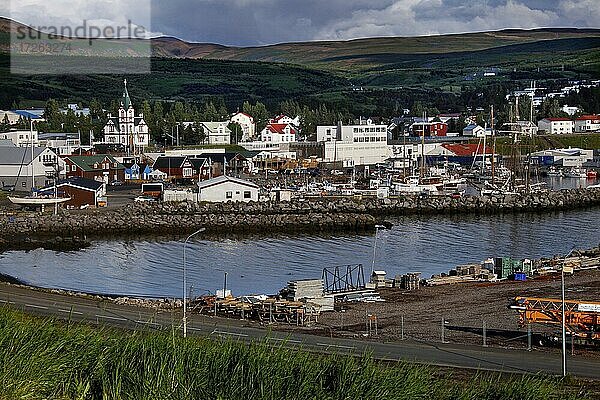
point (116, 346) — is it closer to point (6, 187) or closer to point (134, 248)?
point (134, 248)

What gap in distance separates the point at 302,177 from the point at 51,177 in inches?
210

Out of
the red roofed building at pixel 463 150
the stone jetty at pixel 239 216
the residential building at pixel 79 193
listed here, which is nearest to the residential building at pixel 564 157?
the red roofed building at pixel 463 150

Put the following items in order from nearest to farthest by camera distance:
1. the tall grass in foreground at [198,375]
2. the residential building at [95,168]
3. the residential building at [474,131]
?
the tall grass in foreground at [198,375], the residential building at [95,168], the residential building at [474,131]

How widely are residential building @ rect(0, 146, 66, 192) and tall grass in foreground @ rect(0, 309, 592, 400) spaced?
15.8 metres

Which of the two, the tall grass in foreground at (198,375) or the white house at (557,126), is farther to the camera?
the white house at (557,126)

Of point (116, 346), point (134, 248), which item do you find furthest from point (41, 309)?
point (134, 248)

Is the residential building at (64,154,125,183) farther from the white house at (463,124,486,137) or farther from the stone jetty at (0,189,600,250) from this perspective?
the white house at (463,124,486,137)

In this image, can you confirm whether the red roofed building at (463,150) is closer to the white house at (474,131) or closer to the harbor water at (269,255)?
the white house at (474,131)

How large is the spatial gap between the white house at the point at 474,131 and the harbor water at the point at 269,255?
1774 cm

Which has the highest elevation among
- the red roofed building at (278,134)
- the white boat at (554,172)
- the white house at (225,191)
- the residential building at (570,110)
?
the residential building at (570,110)

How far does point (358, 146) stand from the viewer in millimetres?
26047

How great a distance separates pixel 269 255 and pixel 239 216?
3076 millimetres

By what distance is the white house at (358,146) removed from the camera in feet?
84.6

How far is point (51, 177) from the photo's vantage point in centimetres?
1922
